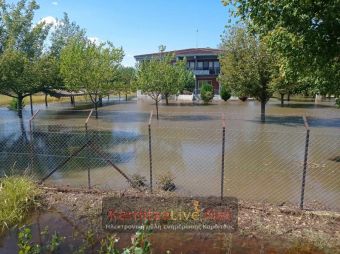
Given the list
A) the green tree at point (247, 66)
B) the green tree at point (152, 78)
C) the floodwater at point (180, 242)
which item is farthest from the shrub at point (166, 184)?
the green tree at point (152, 78)

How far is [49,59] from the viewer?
21.2 meters

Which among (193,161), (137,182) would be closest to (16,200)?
(137,182)

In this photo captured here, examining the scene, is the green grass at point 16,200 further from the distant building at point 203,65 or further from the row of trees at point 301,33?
the distant building at point 203,65

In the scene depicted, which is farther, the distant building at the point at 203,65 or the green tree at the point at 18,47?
the distant building at the point at 203,65

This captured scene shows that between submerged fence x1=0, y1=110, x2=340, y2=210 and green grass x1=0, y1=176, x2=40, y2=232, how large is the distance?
0.95 m

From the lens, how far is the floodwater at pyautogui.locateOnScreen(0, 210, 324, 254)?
5.16 m

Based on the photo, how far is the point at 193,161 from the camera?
11133mm

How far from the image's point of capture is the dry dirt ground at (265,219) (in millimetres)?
5453

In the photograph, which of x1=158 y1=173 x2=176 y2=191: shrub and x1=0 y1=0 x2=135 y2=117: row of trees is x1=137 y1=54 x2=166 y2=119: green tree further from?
x1=158 y1=173 x2=176 y2=191: shrub

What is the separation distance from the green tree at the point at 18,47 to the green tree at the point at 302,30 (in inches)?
346

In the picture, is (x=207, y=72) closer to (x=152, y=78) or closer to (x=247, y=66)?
(x=152, y=78)

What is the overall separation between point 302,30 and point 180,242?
511cm

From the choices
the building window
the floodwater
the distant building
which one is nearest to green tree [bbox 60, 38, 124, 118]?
the floodwater

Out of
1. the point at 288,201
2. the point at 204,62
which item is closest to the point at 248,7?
the point at 288,201
